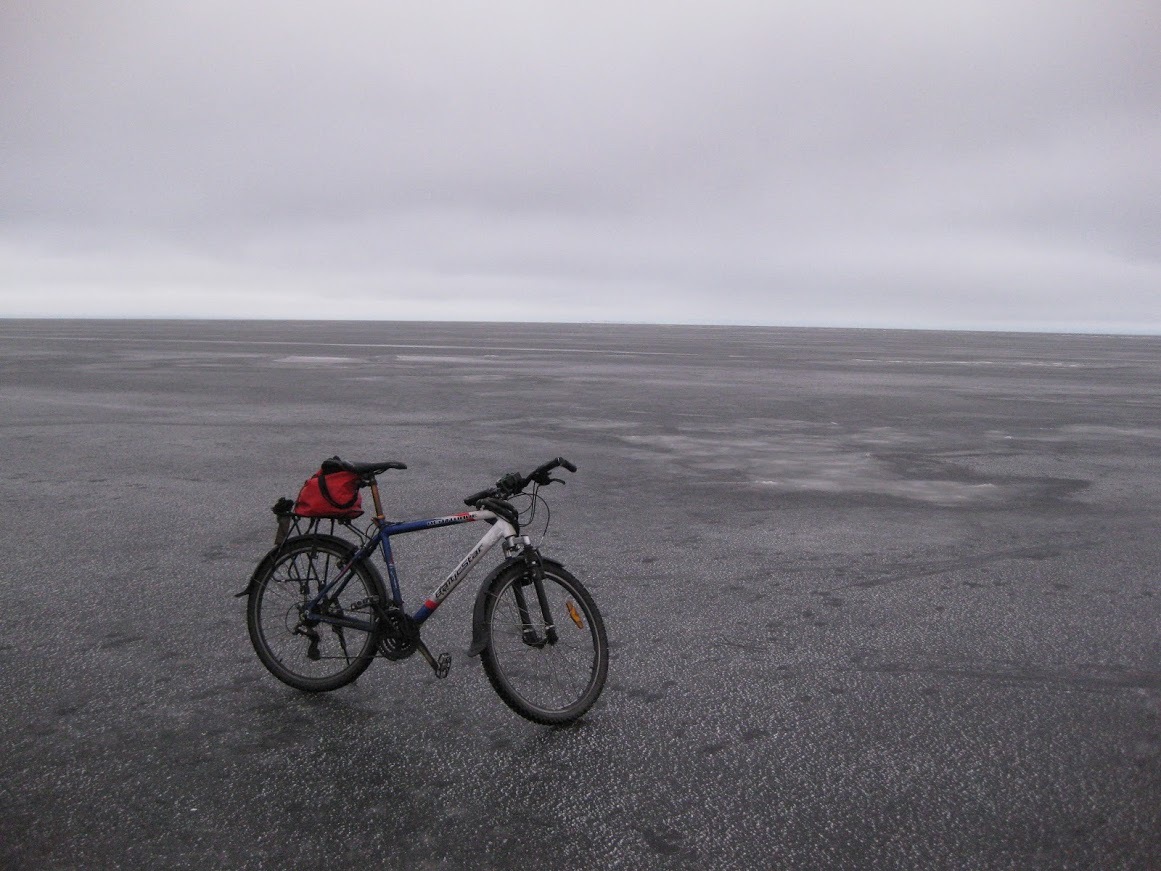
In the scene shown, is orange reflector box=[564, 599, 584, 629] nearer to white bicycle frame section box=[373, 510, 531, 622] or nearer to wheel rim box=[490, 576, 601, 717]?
wheel rim box=[490, 576, 601, 717]

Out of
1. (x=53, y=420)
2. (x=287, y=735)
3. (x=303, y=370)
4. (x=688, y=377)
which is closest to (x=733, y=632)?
(x=287, y=735)

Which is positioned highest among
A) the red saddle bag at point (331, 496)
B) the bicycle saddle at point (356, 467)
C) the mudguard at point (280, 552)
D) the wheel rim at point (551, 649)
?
the bicycle saddle at point (356, 467)

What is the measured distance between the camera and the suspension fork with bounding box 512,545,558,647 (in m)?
4.77

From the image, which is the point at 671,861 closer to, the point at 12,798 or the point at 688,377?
the point at 12,798

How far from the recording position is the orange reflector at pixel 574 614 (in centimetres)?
487

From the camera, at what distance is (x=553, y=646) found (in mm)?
4848

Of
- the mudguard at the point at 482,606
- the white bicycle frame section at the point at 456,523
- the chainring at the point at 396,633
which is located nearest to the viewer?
the mudguard at the point at 482,606

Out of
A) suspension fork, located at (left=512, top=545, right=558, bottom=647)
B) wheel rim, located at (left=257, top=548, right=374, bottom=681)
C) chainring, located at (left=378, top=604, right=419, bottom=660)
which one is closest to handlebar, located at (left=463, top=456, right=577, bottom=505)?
suspension fork, located at (left=512, top=545, right=558, bottom=647)

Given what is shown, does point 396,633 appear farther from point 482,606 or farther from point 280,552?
point 280,552

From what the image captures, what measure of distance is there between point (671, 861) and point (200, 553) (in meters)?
5.39

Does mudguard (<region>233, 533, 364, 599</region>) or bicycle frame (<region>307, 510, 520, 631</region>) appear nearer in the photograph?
bicycle frame (<region>307, 510, 520, 631</region>)

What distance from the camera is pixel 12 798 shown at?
12.8 feet

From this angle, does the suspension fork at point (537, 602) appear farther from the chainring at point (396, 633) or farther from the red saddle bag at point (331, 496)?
the red saddle bag at point (331, 496)

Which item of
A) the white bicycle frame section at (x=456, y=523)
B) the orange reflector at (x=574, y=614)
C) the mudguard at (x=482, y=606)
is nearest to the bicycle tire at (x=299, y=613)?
the white bicycle frame section at (x=456, y=523)
